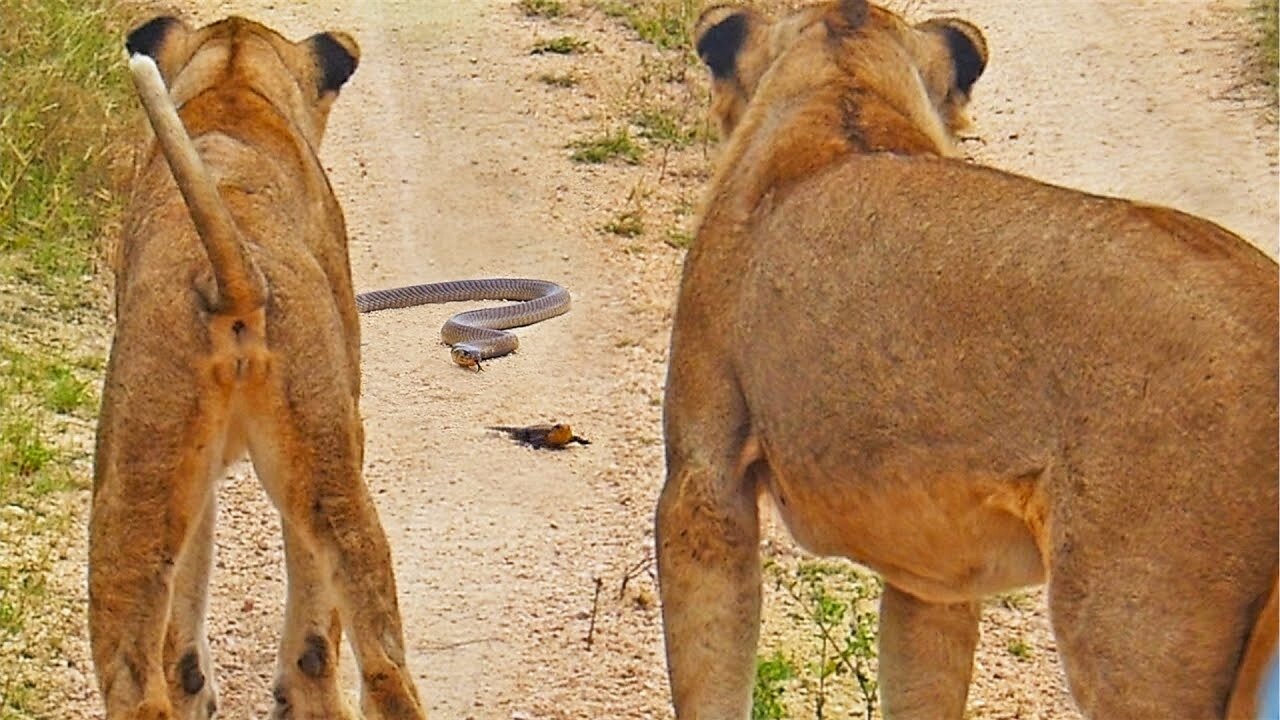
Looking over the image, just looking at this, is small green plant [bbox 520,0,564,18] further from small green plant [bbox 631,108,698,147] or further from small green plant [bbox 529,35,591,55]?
small green plant [bbox 631,108,698,147]

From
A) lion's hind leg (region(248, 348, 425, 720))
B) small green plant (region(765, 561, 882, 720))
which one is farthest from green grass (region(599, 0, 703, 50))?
lion's hind leg (region(248, 348, 425, 720))

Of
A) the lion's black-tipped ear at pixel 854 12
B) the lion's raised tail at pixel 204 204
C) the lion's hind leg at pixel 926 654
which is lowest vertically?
the lion's hind leg at pixel 926 654

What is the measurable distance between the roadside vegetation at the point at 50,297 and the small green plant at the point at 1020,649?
2.61 metres

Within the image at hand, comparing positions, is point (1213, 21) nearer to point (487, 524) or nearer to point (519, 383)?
A: point (519, 383)

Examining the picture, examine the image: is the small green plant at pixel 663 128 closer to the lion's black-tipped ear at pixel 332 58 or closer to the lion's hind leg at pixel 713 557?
the lion's black-tipped ear at pixel 332 58

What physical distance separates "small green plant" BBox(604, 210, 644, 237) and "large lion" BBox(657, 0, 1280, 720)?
5.02 metres

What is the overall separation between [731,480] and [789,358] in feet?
1.07

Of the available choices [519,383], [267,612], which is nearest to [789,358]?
[267,612]

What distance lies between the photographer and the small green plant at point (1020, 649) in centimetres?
728

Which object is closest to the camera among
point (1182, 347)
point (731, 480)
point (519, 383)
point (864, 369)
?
point (1182, 347)

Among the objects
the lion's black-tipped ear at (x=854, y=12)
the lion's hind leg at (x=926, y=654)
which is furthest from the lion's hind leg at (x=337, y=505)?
the lion's black-tipped ear at (x=854, y=12)

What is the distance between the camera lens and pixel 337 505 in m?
5.38

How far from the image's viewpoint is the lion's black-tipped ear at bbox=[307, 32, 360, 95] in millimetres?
6875

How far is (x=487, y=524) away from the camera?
26.7 feet
